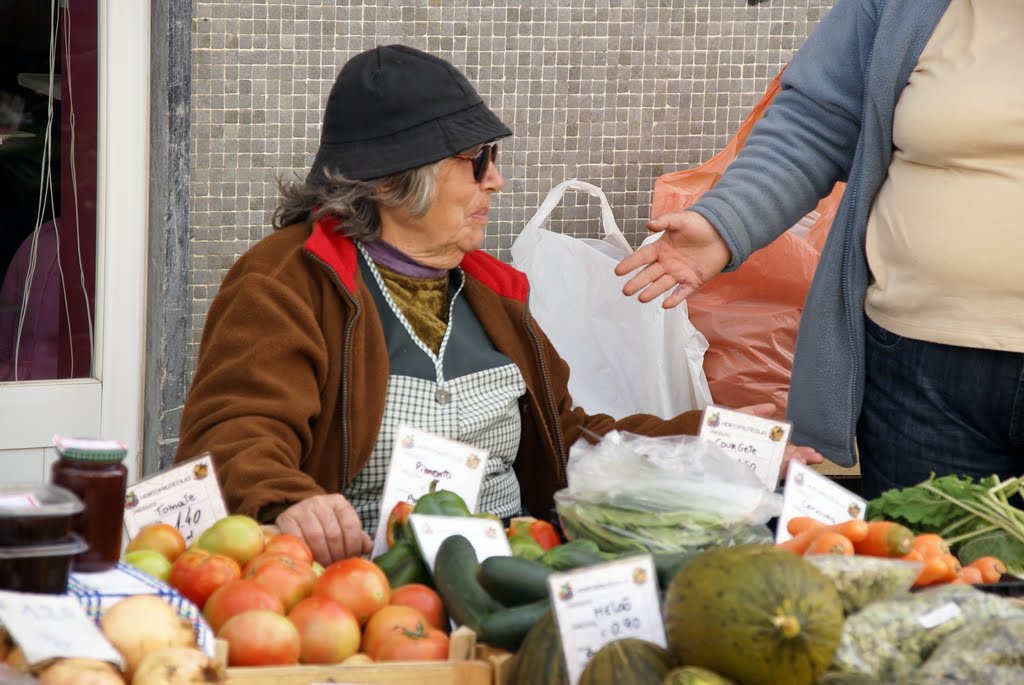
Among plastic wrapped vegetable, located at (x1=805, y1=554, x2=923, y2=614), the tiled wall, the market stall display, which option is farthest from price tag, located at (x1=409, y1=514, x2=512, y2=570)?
the tiled wall

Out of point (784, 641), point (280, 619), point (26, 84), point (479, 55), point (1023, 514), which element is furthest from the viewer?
point (479, 55)

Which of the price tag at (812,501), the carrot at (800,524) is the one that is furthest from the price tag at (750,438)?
the carrot at (800,524)

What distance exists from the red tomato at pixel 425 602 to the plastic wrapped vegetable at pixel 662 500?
0.85ft

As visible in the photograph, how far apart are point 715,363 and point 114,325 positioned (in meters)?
1.65

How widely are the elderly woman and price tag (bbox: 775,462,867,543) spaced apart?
0.48m

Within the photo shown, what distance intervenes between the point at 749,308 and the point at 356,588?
2.19 m

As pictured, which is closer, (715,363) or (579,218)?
Answer: (715,363)

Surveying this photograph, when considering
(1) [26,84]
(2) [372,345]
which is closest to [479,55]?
(1) [26,84]

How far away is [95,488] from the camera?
1.39 metres

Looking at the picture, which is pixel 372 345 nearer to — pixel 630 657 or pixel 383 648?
pixel 383 648

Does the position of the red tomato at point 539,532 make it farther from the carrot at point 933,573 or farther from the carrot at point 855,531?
the carrot at point 933,573

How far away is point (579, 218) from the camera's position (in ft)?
12.5

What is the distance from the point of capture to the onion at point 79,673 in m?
1.16

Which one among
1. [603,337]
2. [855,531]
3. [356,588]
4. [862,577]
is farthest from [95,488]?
[603,337]
